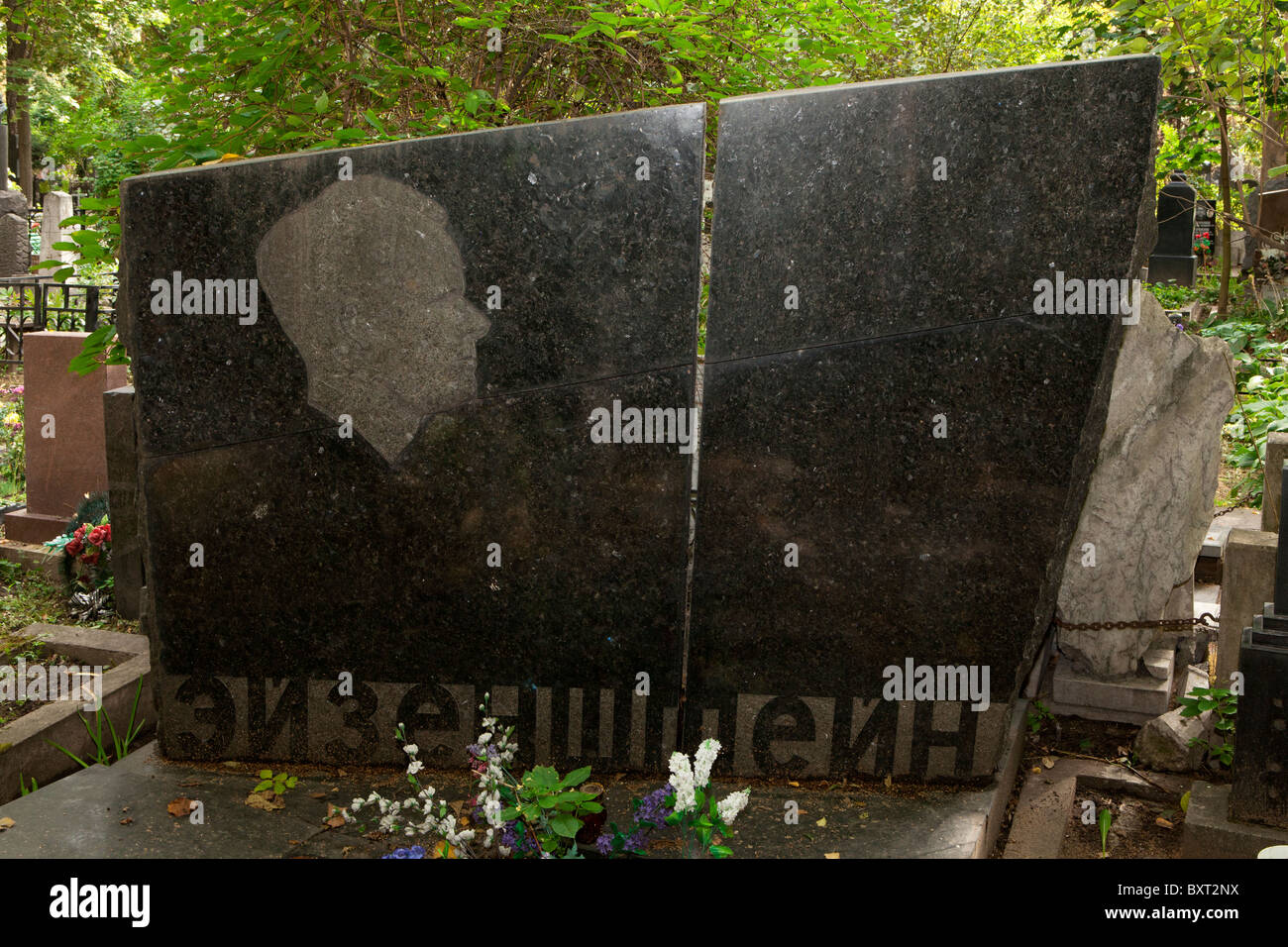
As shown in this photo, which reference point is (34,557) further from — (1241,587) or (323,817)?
(1241,587)

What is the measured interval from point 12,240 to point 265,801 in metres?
16.8

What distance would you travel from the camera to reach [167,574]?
346 centimetres

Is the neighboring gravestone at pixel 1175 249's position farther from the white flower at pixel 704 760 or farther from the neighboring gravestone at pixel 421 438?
the white flower at pixel 704 760

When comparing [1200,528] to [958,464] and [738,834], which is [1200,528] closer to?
[958,464]

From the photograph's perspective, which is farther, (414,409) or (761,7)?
(761,7)

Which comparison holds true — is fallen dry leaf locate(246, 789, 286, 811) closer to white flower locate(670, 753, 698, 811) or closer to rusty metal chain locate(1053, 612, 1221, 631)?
white flower locate(670, 753, 698, 811)

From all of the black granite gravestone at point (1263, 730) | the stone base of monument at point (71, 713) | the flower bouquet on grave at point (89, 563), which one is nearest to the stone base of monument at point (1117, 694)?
the black granite gravestone at point (1263, 730)

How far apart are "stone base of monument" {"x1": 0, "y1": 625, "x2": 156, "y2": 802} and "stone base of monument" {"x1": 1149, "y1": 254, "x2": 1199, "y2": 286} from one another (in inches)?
602

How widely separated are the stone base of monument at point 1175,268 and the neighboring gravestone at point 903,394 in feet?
47.3

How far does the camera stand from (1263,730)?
3.06m

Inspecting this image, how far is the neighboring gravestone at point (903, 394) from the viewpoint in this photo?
9.93 feet

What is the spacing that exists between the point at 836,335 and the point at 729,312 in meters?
0.32

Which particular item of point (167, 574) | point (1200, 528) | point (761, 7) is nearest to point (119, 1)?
point (761, 7)

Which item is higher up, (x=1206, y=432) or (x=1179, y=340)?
(x=1179, y=340)
